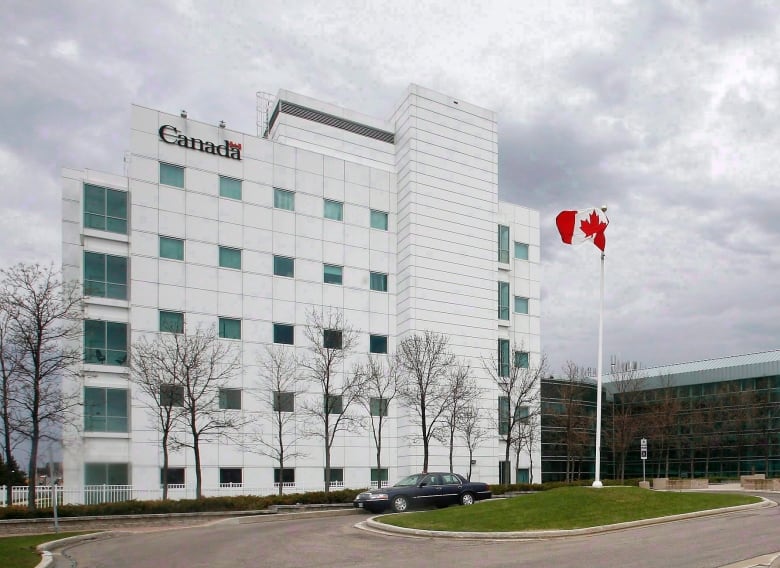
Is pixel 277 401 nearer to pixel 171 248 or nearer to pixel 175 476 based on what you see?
pixel 175 476

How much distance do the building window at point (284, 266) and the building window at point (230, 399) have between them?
307 inches

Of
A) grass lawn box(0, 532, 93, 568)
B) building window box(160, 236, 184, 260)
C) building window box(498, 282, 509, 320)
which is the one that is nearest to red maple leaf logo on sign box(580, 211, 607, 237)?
grass lawn box(0, 532, 93, 568)

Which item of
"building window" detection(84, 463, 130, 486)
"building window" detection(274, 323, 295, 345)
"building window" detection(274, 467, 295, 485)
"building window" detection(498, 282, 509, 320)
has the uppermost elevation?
"building window" detection(498, 282, 509, 320)

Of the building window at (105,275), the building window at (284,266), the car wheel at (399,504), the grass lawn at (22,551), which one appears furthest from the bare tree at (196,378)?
the grass lawn at (22,551)

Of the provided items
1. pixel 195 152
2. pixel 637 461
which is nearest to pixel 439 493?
pixel 195 152

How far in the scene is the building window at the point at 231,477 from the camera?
44.3 metres

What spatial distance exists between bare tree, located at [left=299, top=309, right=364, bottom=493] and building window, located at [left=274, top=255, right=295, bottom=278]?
9.41 ft

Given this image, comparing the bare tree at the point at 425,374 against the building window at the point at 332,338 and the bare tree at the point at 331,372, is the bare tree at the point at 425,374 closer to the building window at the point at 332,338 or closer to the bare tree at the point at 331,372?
the bare tree at the point at 331,372

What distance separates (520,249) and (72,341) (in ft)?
109

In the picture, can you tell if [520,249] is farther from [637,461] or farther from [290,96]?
[637,461]

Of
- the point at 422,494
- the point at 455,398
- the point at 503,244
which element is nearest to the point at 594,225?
the point at 422,494

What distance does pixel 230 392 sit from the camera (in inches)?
1794

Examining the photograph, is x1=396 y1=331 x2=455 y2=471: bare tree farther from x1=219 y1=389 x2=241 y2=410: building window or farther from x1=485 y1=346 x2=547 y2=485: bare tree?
x1=219 y1=389 x2=241 y2=410: building window

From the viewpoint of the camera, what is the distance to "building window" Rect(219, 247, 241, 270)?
46.6m
